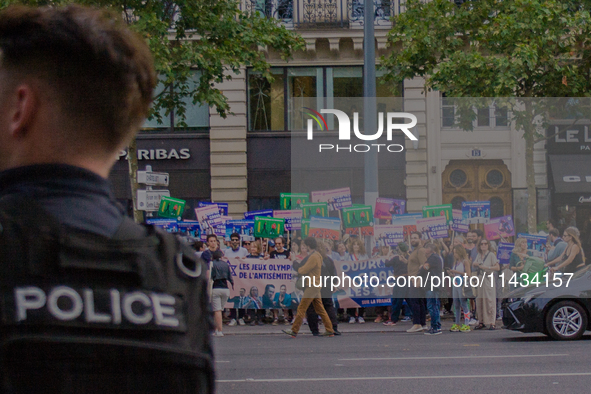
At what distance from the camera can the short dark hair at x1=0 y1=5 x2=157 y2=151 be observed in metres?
1.33

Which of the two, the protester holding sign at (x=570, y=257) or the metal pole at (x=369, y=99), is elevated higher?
the metal pole at (x=369, y=99)

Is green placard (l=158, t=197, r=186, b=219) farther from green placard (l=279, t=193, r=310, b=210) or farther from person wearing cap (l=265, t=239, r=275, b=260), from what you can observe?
green placard (l=279, t=193, r=310, b=210)

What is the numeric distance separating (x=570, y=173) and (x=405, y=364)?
46.6 ft

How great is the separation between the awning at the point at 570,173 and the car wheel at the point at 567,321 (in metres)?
10.1

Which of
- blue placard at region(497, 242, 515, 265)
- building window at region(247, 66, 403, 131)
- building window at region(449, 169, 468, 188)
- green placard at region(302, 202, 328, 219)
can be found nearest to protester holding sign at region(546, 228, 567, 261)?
blue placard at region(497, 242, 515, 265)

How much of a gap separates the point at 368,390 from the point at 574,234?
7.80 meters

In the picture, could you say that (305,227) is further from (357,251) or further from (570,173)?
(570,173)

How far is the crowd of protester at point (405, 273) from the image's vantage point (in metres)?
13.7

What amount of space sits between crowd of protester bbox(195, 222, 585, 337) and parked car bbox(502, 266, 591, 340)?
104 cm

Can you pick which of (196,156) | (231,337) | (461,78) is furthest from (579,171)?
(231,337)

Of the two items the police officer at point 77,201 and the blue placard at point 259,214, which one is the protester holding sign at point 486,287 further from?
the police officer at point 77,201

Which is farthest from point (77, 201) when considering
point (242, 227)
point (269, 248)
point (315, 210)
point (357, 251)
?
point (242, 227)

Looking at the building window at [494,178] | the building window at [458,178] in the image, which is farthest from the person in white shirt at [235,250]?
the building window at [494,178]

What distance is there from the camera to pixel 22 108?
1316mm
